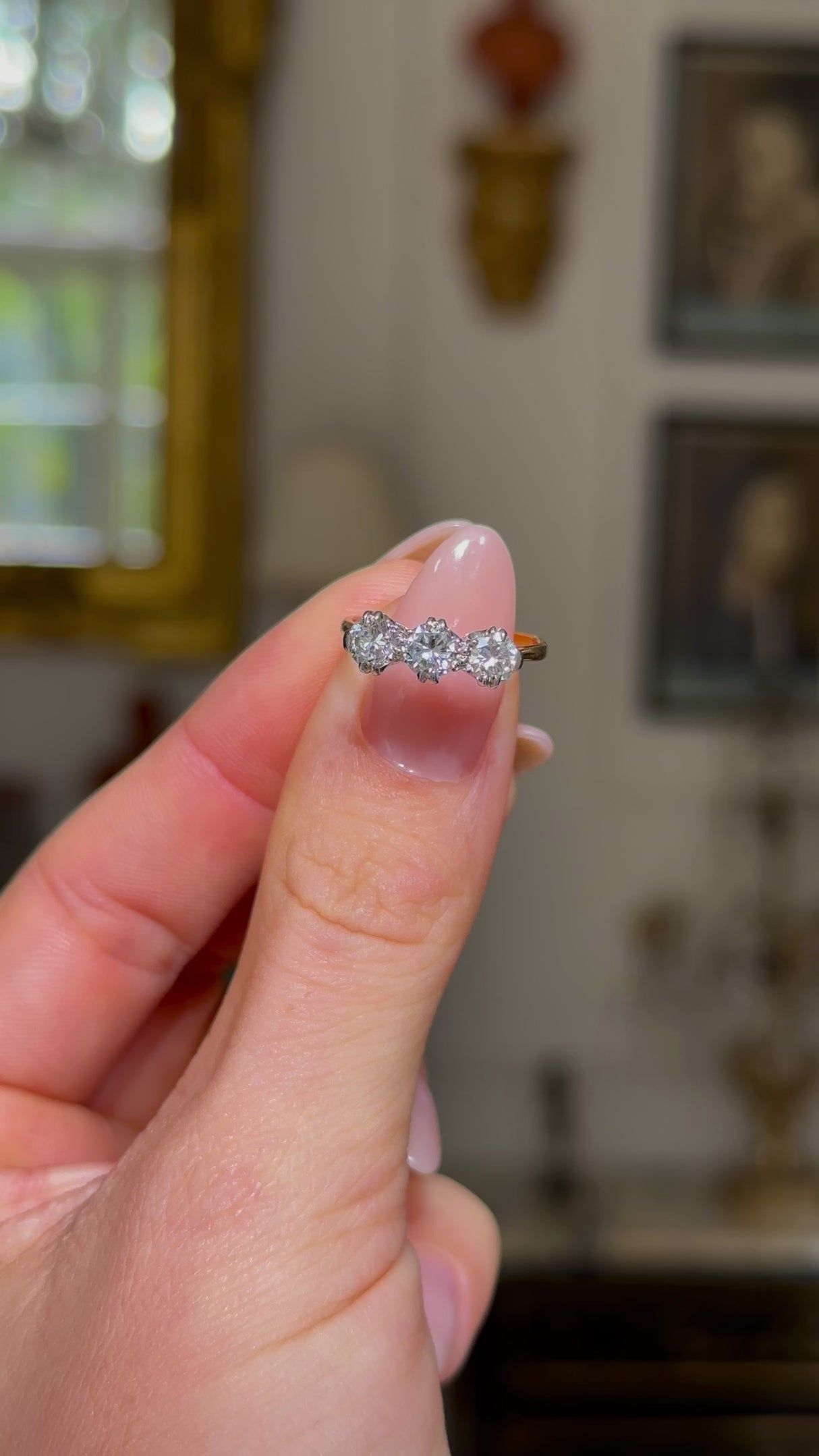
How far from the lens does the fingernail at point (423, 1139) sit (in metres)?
0.61

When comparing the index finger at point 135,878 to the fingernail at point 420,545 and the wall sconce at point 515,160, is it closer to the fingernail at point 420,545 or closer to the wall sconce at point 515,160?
the fingernail at point 420,545

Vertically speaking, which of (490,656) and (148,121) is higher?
(148,121)

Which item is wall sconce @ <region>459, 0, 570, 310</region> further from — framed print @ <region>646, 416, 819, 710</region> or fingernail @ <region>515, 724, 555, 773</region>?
fingernail @ <region>515, 724, 555, 773</region>

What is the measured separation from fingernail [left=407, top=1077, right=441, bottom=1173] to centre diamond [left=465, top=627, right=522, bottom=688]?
24 cm

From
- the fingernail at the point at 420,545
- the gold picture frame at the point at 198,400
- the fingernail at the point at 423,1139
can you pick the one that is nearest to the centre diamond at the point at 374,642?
the fingernail at the point at 420,545

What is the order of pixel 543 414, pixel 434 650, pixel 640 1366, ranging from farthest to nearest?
pixel 543 414
pixel 640 1366
pixel 434 650

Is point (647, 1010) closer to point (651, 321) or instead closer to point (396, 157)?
point (651, 321)

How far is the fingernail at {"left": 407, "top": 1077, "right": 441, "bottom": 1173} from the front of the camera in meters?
0.61

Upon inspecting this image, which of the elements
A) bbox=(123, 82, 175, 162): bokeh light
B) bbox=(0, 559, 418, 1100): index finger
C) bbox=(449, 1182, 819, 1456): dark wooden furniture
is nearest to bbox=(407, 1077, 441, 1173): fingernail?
bbox=(0, 559, 418, 1100): index finger

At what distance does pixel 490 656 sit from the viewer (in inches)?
17.6

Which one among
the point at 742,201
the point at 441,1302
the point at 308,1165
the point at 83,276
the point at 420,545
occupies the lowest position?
the point at 441,1302

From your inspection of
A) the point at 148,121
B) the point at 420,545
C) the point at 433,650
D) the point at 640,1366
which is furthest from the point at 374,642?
the point at 148,121

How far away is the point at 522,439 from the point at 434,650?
189 centimetres

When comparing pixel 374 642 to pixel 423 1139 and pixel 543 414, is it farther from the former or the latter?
pixel 543 414
